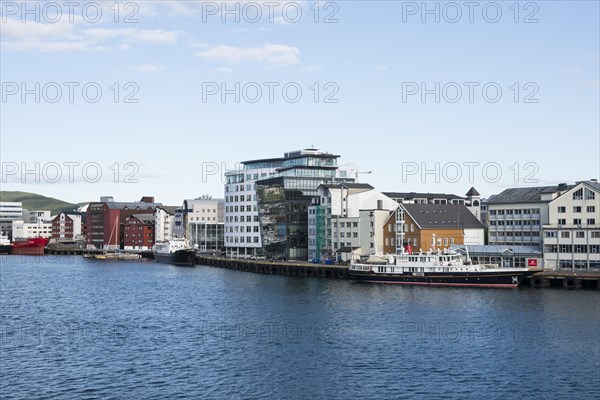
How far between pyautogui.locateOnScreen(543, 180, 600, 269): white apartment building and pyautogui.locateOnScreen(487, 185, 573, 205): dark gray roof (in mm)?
4843

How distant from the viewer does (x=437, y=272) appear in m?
99.0

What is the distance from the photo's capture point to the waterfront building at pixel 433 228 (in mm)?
117000

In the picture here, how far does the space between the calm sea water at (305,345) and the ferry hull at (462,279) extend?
11.4ft

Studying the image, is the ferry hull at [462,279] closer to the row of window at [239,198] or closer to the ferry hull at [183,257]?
the row of window at [239,198]

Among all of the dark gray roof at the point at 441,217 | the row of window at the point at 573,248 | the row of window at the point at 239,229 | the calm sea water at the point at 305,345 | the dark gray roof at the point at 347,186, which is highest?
the dark gray roof at the point at 347,186

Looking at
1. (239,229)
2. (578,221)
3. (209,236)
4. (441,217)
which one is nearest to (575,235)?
(578,221)

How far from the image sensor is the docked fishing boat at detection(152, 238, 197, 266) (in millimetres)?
170250

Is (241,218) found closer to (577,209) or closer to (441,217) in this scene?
(441,217)

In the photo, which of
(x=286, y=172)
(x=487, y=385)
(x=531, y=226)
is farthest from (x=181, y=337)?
(x=286, y=172)

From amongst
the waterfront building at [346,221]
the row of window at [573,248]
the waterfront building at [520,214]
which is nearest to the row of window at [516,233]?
the waterfront building at [520,214]

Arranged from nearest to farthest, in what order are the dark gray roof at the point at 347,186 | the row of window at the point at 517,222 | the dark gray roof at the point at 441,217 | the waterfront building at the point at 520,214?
the waterfront building at the point at 520,214 < the row of window at the point at 517,222 < the dark gray roof at the point at 441,217 < the dark gray roof at the point at 347,186

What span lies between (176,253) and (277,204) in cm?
3892

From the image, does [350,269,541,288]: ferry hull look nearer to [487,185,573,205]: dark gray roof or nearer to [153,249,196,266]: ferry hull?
[487,185,573,205]: dark gray roof

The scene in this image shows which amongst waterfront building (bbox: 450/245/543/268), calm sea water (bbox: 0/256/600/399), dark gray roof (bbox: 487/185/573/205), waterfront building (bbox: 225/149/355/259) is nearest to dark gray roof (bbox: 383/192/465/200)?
waterfront building (bbox: 225/149/355/259)
